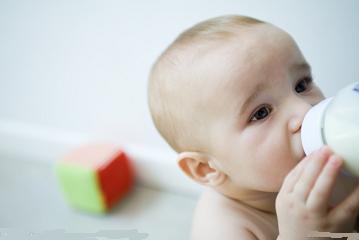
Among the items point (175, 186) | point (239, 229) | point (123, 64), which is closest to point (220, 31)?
point (239, 229)

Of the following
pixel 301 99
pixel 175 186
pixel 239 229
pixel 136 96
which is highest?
pixel 301 99

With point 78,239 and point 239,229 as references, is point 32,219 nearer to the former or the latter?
point 78,239

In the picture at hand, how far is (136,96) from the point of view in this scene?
3.44ft

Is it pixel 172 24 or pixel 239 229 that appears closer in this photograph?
pixel 239 229

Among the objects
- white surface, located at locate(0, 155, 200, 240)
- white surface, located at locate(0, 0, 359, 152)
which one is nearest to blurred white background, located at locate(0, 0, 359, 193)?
white surface, located at locate(0, 0, 359, 152)

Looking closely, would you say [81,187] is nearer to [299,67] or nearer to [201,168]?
[201,168]

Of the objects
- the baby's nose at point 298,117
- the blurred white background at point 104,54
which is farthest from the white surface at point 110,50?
the baby's nose at point 298,117

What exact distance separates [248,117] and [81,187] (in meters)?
0.68

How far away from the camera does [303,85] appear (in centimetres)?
57

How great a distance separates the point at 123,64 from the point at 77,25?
16cm

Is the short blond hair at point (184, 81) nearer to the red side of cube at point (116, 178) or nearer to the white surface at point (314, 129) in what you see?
the white surface at point (314, 129)

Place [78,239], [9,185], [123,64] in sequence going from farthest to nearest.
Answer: [9,185] < [123,64] < [78,239]

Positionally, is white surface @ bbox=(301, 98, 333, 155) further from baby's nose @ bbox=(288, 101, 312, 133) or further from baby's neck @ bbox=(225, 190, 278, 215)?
baby's neck @ bbox=(225, 190, 278, 215)

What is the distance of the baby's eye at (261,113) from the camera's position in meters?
0.54
